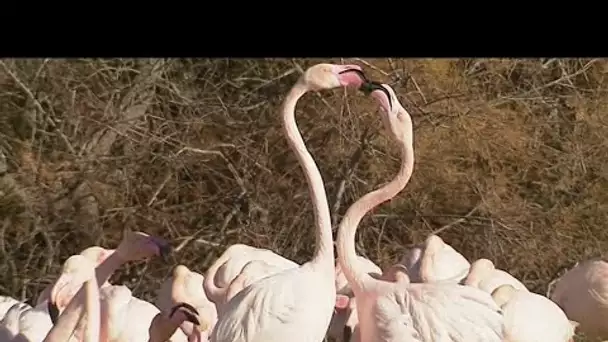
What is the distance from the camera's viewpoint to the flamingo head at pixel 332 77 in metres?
5.23

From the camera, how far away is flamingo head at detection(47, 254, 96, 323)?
5352 mm

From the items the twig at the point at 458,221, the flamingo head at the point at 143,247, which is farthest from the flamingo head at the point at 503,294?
the twig at the point at 458,221

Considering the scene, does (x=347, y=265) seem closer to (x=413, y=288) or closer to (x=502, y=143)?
(x=413, y=288)

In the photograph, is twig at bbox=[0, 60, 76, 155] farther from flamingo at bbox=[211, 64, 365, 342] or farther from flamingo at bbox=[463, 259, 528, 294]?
flamingo at bbox=[211, 64, 365, 342]

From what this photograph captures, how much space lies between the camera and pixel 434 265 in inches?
235

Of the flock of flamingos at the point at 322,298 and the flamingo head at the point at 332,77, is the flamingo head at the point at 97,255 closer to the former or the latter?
the flock of flamingos at the point at 322,298

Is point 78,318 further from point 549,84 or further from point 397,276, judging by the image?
point 549,84

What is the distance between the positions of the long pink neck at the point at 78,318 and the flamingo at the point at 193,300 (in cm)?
44

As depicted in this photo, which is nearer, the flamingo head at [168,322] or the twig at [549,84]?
the flamingo head at [168,322]

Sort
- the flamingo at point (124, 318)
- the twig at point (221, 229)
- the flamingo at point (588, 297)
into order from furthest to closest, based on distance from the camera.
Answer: the twig at point (221, 229) < the flamingo at point (588, 297) < the flamingo at point (124, 318)

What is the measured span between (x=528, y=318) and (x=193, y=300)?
1.37 metres
